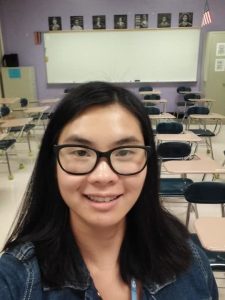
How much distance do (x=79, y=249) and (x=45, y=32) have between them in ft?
26.5

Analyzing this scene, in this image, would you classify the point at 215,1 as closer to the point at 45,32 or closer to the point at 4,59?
the point at 45,32

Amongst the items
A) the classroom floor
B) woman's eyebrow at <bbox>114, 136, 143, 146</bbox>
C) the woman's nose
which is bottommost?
the classroom floor

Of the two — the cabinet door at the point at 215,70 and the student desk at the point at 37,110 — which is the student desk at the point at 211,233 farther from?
the cabinet door at the point at 215,70

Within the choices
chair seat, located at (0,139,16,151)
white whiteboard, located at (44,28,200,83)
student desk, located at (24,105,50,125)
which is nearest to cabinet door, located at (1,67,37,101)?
white whiteboard, located at (44,28,200,83)

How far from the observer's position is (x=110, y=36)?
7934 mm

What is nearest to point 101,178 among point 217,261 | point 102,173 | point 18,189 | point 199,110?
point 102,173

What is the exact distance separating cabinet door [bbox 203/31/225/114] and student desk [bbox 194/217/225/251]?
6.53m

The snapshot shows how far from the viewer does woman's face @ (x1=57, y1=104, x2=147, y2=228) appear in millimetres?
745

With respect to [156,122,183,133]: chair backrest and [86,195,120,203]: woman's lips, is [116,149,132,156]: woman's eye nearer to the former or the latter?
[86,195,120,203]: woman's lips

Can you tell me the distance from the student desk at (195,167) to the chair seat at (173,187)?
0.65 feet

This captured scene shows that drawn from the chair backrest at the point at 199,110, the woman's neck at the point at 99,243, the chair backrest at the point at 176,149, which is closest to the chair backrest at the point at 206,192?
the chair backrest at the point at 176,149

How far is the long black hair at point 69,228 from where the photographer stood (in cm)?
81

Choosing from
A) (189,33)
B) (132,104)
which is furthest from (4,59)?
(132,104)

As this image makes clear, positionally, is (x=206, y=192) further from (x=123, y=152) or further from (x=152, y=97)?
(x=152, y=97)
